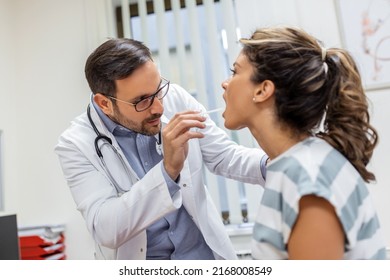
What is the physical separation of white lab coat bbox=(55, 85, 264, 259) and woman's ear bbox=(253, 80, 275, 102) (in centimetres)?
31

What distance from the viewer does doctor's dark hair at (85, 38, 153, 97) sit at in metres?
1.00

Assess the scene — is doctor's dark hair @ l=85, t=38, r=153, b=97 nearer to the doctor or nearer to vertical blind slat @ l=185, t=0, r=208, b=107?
the doctor

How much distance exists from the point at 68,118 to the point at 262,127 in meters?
1.42

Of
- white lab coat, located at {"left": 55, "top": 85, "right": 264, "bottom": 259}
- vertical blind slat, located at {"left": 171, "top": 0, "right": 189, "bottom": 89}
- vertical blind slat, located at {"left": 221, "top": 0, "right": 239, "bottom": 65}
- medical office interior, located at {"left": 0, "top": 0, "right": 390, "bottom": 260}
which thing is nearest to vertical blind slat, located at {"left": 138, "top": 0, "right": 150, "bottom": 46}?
medical office interior, located at {"left": 0, "top": 0, "right": 390, "bottom": 260}

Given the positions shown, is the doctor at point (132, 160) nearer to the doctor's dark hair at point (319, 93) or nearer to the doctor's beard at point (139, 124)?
the doctor's beard at point (139, 124)

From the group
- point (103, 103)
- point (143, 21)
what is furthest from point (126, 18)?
point (103, 103)

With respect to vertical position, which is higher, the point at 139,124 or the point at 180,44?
the point at 180,44

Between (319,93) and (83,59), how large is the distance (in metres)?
1.56

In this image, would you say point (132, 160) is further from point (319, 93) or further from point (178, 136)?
point (319, 93)

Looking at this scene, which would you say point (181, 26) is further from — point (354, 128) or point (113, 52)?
point (354, 128)

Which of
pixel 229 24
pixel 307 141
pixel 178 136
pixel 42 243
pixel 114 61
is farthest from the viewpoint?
pixel 229 24

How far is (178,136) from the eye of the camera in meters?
0.80

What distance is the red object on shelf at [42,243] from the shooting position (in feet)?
5.23

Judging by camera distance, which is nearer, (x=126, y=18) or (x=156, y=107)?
(x=156, y=107)
